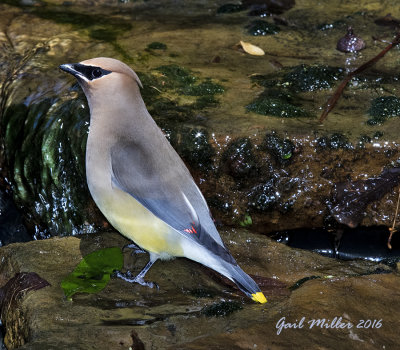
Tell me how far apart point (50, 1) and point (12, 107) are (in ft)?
6.89

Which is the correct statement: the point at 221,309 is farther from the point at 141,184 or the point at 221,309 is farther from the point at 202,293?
the point at 141,184

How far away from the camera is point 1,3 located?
280 inches

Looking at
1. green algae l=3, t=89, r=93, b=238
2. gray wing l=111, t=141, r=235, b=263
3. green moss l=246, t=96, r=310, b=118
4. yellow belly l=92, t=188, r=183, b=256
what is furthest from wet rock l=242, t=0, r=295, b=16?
yellow belly l=92, t=188, r=183, b=256

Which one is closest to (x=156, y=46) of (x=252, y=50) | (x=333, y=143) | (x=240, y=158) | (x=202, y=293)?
(x=252, y=50)

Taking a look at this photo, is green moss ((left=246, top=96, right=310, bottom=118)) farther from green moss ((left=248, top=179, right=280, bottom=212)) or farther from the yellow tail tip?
the yellow tail tip

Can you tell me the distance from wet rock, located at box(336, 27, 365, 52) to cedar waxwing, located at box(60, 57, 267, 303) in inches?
99.9

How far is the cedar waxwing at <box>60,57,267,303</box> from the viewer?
3.88m

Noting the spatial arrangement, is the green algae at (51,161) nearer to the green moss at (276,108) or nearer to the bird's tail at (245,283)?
the green moss at (276,108)

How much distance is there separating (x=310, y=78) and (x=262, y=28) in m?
1.13

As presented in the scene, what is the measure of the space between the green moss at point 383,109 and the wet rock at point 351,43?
3.23 ft

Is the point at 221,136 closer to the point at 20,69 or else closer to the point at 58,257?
the point at 58,257

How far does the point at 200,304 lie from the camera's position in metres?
3.66

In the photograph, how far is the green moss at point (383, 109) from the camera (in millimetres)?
5004

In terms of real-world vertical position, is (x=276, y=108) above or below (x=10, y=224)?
above
